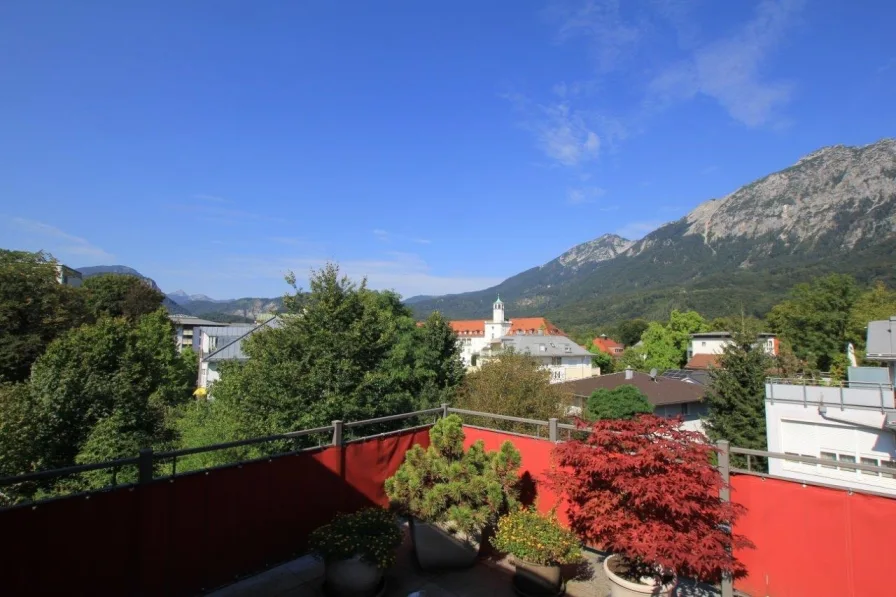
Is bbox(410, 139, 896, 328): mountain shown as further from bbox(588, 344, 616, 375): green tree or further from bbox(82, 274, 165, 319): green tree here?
bbox(82, 274, 165, 319): green tree

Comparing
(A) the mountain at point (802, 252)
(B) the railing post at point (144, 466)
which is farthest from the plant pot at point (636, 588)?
(A) the mountain at point (802, 252)

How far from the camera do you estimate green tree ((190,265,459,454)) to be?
1175 cm

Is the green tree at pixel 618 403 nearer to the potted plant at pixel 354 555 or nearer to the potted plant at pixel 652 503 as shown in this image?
the potted plant at pixel 652 503

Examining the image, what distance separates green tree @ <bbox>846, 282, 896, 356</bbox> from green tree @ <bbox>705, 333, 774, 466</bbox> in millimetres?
21017

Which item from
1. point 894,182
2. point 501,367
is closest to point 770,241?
point 894,182

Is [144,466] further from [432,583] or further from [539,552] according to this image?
[539,552]

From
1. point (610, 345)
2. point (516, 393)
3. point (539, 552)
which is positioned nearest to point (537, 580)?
point (539, 552)

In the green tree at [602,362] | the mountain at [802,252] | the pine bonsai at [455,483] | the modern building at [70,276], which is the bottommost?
the green tree at [602,362]

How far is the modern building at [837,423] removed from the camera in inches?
564

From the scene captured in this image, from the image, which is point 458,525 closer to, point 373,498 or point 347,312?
point 373,498

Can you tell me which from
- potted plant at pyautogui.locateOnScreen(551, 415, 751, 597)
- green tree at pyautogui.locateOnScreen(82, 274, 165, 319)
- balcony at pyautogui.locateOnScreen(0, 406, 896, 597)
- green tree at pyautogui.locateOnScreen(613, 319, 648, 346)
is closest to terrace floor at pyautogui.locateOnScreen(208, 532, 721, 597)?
balcony at pyautogui.locateOnScreen(0, 406, 896, 597)

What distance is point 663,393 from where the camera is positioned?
35281mm

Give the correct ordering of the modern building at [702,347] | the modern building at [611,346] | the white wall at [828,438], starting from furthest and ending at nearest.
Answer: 1. the modern building at [611,346]
2. the modern building at [702,347]
3. the white wall at [828,438]

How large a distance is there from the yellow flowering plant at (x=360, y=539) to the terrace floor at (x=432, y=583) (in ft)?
1.69
